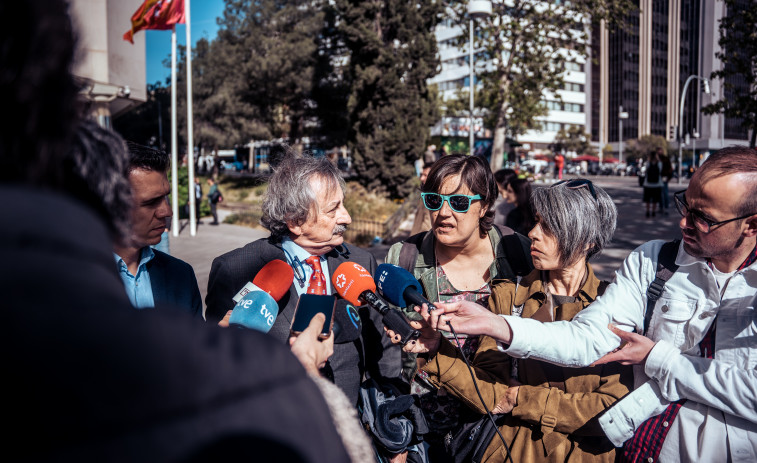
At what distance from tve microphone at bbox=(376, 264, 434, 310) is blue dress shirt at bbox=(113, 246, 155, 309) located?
1.11m

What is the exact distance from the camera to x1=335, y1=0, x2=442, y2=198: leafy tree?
19.8 metres

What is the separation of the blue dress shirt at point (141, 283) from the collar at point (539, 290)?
181cm

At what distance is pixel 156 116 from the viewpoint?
57.4 metres

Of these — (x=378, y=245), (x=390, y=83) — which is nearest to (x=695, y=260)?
(x=378, y=245)

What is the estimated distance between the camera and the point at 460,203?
3.25 meters

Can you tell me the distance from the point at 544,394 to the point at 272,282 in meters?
1.26

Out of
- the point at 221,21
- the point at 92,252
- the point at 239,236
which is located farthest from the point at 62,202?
the point at 221,21

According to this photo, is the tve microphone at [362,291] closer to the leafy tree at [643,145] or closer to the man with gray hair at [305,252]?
the man with gray hair at [305,252]

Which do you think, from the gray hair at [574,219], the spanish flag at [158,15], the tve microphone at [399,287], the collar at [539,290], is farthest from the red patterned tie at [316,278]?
the spanish flag at [158,15]

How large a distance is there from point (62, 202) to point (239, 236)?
1506 cm

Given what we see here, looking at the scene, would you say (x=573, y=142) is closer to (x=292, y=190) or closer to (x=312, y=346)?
(x=292, y=190)

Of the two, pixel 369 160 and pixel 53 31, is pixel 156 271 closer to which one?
pixel 53 31

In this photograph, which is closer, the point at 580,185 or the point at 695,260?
the point at 695,260

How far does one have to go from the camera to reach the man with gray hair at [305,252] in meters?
2.76
